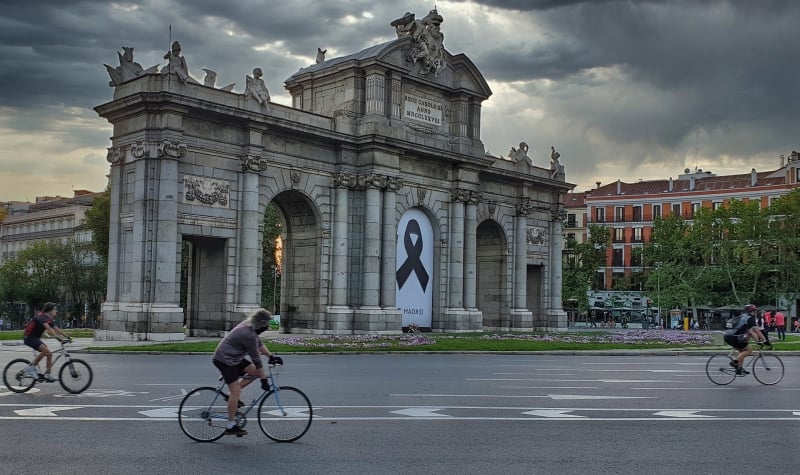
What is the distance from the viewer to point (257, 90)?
140 feet

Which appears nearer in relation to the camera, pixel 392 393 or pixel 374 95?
pixel 392 393

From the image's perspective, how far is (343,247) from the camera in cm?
4619

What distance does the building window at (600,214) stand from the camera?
363 feet

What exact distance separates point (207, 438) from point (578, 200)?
11301 centimetres

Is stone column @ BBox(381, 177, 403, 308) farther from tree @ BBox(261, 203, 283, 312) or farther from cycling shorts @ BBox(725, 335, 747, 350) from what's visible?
tree @ BBox(261, 203, 283, 312)

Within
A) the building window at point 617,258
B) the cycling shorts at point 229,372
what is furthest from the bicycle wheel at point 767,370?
the building window at point 617,258

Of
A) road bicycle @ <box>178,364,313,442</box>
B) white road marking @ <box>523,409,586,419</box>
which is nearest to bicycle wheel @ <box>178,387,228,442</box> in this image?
road bicycle @ <box>178,364,313,442</box>

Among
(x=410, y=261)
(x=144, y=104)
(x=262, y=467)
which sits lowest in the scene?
(x=262, y=467)

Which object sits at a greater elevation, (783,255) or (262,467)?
(783,255)

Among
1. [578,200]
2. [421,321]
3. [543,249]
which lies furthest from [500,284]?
[578,200]

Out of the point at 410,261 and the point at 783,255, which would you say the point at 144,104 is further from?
the point at 783,255

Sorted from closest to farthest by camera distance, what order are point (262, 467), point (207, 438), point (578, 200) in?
point (262, 467) → point (207, 438) → point (578, 200)

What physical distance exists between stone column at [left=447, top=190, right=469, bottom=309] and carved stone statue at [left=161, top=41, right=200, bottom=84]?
17.8 metres

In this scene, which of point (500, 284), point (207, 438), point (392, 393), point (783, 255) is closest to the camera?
point (207, 438)
